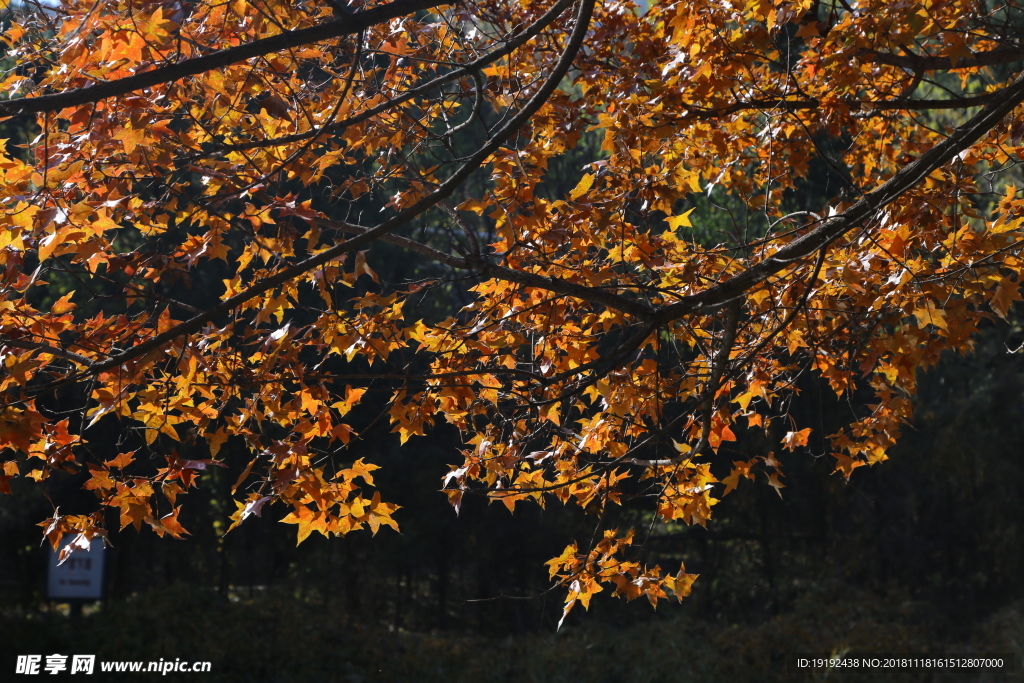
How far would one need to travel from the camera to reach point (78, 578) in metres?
8.02

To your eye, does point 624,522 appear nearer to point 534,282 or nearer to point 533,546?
point 533,546

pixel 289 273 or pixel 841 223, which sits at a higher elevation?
pixel 841 223

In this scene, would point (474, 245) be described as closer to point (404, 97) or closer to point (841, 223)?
point (404, 97)

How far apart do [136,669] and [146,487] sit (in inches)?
241

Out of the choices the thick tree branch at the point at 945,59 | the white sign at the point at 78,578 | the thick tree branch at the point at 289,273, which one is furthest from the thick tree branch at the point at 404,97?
the white sign at the point at 78,578

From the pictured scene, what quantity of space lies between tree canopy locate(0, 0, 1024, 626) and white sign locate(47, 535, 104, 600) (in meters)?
5.05

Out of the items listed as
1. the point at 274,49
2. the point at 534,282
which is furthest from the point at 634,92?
the point at 274,49

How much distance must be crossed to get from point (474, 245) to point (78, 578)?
22.7 ft

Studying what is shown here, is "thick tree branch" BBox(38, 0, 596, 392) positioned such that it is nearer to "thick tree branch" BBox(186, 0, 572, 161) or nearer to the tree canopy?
the tree canopy

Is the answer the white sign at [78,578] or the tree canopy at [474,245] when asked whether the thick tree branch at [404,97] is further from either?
the white sign at [78,578]

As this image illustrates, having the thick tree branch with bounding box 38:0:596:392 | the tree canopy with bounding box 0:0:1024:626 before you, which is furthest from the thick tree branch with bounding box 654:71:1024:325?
the thick tree branch with bounding box 38:0:596:392

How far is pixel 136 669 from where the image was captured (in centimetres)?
777

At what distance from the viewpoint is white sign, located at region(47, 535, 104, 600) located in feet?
26.2

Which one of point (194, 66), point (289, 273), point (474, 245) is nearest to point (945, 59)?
point (474, 245)
